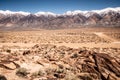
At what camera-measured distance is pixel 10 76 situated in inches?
449

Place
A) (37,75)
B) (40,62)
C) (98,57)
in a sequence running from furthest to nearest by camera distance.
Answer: (40,62), (98,57), (37,75)

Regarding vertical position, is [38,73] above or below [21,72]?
below

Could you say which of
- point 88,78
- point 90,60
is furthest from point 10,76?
point 90,60

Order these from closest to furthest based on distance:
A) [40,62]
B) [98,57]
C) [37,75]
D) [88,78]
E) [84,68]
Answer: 1. [88,78]
2. [37,75]
3. [84,68]
4. [98,57]
5. [40,62]

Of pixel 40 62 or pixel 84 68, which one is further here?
pixel 40 62

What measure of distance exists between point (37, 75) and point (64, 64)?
9.84 feet

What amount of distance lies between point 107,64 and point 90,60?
1.40 metres

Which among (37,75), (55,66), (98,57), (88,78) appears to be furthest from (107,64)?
(37,75)

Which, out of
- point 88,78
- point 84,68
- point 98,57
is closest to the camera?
point 88,78

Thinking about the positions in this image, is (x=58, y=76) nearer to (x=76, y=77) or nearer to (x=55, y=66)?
(x=76, y=77)

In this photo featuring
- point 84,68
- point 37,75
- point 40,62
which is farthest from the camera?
point 40,62

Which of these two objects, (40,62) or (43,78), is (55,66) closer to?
(40,62)

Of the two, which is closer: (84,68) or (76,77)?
(76,77)

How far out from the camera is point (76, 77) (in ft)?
36.6
